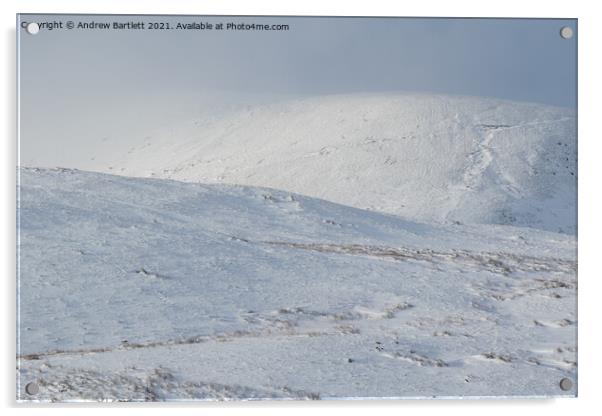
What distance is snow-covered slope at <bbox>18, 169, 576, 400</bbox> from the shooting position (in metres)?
6.12

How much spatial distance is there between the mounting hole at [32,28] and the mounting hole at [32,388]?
2.59 m

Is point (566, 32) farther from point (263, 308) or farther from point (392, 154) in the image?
point (392, 154)

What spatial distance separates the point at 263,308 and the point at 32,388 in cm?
179

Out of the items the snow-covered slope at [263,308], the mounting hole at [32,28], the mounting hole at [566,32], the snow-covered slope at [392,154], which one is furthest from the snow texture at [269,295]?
the mounting hole at [32,28]

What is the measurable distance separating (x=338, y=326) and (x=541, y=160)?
26.2 ft

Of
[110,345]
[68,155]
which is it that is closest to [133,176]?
[68,155]

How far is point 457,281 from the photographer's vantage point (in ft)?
25.1

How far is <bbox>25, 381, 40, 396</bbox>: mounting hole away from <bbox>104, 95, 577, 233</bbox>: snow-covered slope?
4.99 m

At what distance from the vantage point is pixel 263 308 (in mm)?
6855

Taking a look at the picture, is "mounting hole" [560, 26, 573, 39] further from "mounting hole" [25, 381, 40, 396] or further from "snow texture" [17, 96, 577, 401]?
"mounting hole" [25, 381, 40, 396]

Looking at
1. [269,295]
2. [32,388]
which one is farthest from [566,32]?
[32,388]

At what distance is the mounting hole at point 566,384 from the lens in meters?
6.43

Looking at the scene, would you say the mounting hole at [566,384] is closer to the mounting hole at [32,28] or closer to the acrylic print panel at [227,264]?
the acrylic print panel at [227,264]

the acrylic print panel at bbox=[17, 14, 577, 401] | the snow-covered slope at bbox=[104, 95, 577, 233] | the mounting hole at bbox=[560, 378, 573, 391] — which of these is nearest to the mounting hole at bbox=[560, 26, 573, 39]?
the acrylic print panel at bbox=[17, 14, 577, 401]
